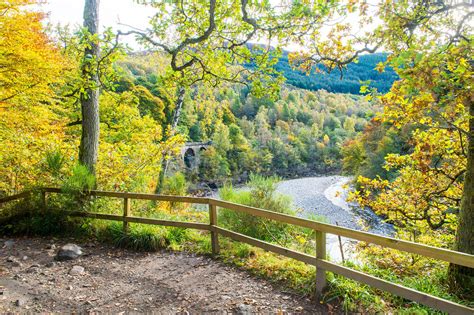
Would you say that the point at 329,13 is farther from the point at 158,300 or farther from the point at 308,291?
the point at 158,300

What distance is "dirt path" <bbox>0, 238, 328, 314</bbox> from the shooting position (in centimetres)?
369

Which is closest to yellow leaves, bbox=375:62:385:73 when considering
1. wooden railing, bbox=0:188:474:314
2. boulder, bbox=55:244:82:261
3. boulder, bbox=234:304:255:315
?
wooden railing, bbox=0:188:474:314

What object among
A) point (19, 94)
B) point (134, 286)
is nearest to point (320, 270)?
point (134, 286)

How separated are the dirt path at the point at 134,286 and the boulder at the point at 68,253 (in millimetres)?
125

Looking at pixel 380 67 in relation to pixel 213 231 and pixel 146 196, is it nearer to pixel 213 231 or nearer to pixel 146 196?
pixel 213 231

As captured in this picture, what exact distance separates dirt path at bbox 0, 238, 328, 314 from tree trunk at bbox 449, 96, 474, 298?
1707mm

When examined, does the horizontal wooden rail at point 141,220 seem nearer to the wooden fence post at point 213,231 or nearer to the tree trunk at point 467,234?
the wooden fence post at point 213,231

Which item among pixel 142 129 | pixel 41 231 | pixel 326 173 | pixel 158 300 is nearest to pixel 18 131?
pixel 41 231

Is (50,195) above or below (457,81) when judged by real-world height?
below

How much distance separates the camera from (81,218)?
6387 mm

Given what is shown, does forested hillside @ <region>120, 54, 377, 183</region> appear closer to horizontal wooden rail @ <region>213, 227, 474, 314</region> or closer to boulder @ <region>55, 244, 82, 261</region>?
boulder @ <region>55, 244, 82, 261</region>

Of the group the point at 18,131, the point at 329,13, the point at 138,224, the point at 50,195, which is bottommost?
the point at 138,224

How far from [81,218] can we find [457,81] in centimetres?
646

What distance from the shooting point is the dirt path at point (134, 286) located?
369cm
